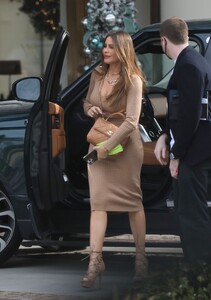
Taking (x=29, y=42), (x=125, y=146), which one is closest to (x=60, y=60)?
(x=125, y=146)

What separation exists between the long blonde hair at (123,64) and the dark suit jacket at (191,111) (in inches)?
22.5

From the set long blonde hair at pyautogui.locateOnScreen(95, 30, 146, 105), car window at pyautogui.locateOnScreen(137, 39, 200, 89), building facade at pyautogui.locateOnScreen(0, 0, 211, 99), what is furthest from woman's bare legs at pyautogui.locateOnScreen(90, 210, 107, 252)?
building facade at pyautogui.locateOnScreen(0, 0, 211, 99)

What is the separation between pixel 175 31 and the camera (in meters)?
5.94

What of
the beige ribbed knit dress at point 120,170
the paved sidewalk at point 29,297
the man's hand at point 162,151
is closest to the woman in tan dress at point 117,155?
the beige ribbed knit dress at point 120,170

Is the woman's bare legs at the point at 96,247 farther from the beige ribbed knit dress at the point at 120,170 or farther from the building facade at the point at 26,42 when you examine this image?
the building facade at the point at 26,42

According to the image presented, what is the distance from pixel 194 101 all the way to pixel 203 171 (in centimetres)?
46

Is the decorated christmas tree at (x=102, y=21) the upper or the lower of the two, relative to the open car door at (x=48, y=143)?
upper

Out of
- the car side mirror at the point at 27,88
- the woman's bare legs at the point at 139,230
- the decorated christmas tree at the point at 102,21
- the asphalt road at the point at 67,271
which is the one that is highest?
the decorated christmas tree at the point at 102,21

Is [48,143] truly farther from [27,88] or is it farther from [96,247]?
[96,247]

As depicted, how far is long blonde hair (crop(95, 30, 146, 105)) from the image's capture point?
6.39 metres

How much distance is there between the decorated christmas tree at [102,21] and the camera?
32.1 ft

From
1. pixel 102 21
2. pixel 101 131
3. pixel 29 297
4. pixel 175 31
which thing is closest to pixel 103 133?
pixel 101 131

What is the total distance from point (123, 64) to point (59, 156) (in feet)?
2.79

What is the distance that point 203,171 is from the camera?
5.88 meters
